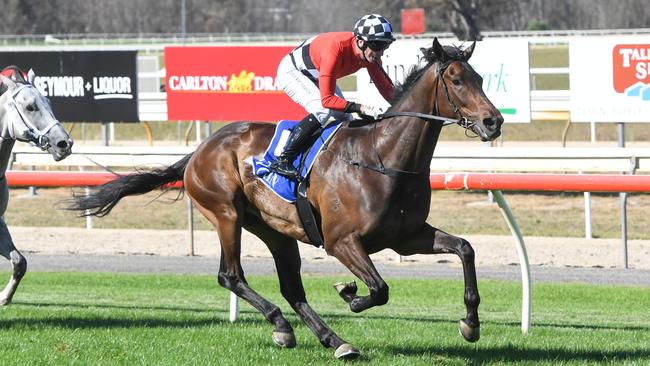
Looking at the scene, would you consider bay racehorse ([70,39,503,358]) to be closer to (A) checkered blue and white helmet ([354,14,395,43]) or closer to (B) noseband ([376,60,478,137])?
(B) noseband ([376,60,478,137])

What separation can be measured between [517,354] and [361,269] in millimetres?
1036

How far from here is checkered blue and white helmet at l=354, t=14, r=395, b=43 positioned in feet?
21.7

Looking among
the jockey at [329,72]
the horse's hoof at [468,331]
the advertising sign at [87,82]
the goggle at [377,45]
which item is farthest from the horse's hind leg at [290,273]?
the advertising sign at [87,82]

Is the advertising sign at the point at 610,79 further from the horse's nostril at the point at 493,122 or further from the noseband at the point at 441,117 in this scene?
the horse's nostril at the point at 493,122

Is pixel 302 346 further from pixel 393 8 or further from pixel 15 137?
pixel 393 8

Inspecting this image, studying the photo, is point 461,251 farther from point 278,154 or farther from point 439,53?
point 278,154

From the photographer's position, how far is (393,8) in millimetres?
63906

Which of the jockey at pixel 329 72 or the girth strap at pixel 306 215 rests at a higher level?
the jockey at pixel 329 72

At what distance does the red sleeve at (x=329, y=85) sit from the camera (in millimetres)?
6699

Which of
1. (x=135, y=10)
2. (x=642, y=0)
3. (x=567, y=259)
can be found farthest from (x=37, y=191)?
(x=135, y=10)

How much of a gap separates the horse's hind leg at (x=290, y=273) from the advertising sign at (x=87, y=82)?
7233mm

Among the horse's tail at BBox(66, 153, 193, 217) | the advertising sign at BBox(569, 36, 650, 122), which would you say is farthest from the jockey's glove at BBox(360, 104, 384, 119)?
the advertising sign at BBox(569, 36, 650, 122)

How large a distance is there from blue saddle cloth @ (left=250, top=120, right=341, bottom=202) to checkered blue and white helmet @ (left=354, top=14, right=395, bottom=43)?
584 millimetres

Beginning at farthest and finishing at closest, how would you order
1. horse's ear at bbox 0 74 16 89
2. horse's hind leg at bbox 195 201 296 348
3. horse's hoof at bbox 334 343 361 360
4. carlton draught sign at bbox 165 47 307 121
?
carlton draught sign at bbox 165 47 307 121, horse's ear at bbox 0 74 16 89, horse's hind leg at bbox 195 201 296 348, horse's hoof at bbox 334 343 361 360
